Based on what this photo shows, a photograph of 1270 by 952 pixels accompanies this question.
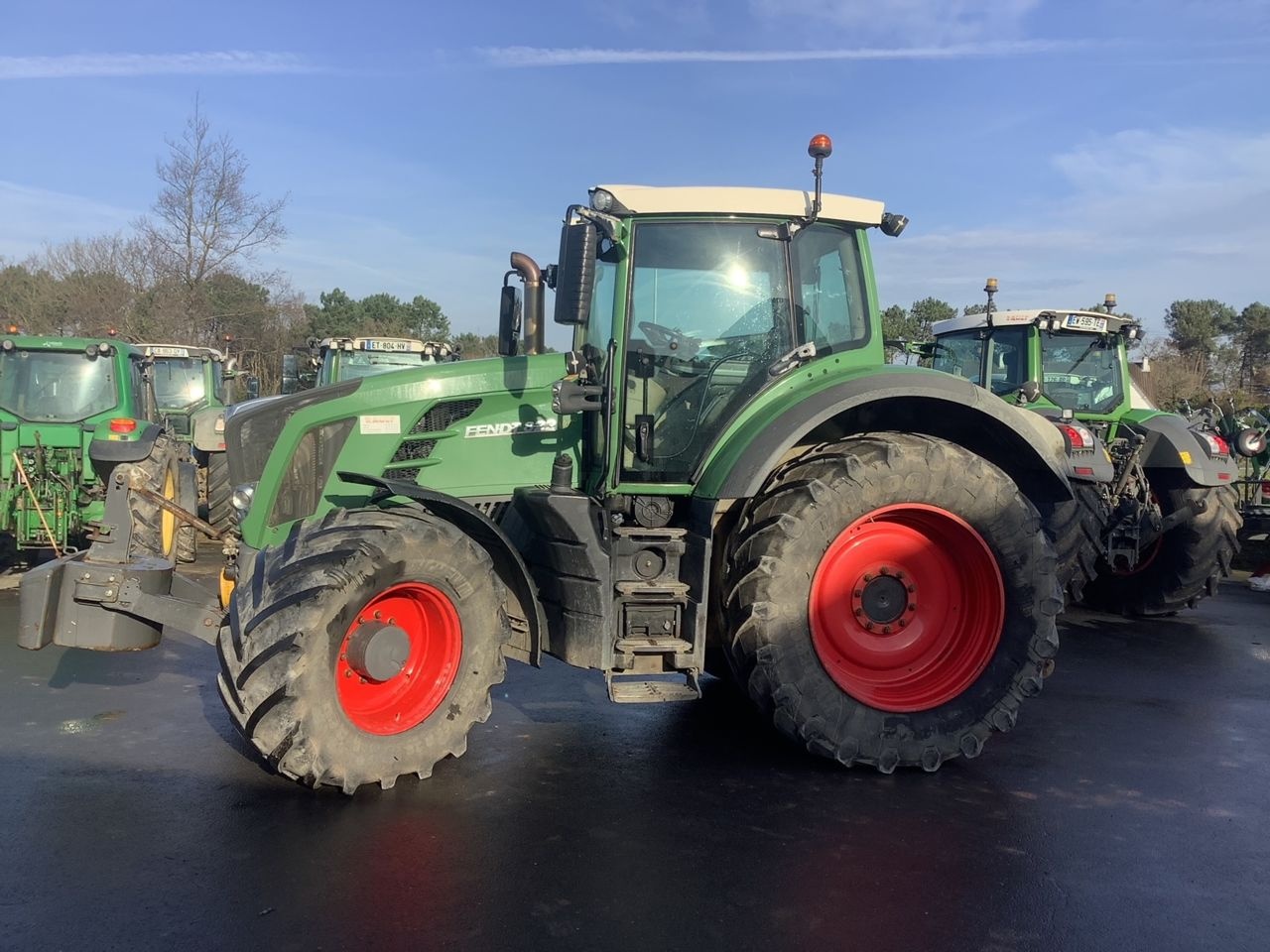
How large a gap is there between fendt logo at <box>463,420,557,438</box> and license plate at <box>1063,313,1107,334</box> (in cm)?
623

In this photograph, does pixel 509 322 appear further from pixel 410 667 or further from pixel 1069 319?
pixel 1069 319

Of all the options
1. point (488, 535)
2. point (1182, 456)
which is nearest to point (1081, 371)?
point (1182, 456)

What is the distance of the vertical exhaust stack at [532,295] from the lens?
410 centimetres

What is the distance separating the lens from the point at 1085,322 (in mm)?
8711

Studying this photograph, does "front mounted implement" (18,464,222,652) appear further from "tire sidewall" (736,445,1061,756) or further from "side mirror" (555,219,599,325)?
"tire sidewall" (736,445,1061,756)

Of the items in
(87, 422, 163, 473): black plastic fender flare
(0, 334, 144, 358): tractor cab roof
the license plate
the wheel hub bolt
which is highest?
the license plate

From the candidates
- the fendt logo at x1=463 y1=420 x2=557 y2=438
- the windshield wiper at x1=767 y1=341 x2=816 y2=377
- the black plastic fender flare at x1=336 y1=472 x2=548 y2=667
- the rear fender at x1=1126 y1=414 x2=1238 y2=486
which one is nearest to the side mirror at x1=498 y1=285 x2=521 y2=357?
the fendt logo at x1=463 y1=420 x2=557 y2=438

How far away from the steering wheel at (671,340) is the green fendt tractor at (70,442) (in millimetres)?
5217

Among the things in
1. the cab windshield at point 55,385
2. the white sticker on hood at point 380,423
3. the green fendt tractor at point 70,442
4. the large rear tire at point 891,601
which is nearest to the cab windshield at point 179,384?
the green fendt tractor at point 70,442

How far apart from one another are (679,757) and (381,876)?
160 cm

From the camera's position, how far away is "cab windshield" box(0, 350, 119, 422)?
904 centimetres

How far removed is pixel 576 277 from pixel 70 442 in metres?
7.03

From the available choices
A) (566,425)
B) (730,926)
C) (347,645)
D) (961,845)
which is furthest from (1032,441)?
(347,645)

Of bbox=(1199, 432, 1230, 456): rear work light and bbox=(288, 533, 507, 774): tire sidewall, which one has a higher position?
bbox=(1199, 432, 1230, 456): rear work light
